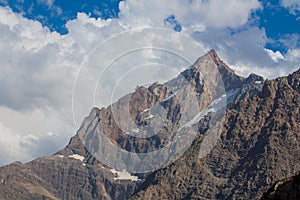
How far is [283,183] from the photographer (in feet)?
237

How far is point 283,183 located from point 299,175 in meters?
6.33

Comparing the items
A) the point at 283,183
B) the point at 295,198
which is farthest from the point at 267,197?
the point at 295,198

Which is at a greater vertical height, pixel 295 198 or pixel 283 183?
pixel 283 183

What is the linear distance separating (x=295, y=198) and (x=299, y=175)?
3769mm

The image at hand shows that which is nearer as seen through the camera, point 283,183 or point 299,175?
point 299,175

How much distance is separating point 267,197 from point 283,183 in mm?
2748

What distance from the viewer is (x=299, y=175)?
66.2 meters

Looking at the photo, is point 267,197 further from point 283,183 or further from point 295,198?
point 295,198

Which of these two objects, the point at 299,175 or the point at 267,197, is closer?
the point at 299,175

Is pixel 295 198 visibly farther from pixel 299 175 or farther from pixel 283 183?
pixel 283 183

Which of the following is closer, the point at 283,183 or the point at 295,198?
the point at 295,198

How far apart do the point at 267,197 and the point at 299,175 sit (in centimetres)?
691

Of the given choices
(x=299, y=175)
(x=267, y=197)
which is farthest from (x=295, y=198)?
(x=267, y=197)
